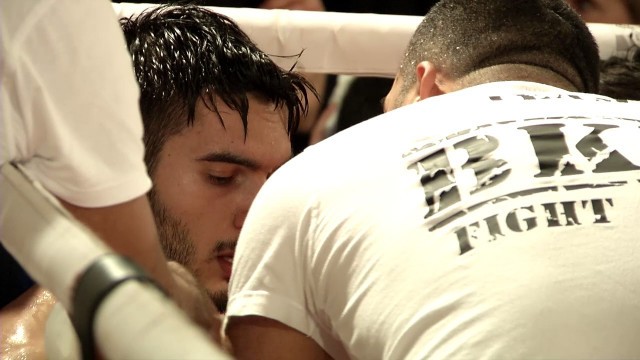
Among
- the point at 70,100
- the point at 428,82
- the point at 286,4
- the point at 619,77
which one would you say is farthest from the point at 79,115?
the point at 286,4

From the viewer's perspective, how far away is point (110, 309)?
18.7 inches

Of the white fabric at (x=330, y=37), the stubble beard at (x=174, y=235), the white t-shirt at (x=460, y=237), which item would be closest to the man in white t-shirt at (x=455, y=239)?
the white t-shirt at (x=460, y=237)

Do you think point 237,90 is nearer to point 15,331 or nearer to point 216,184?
point 216,184

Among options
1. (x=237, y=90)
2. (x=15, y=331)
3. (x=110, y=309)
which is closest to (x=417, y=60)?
(x=237, y=90)

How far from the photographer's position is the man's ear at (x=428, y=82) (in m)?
1.33

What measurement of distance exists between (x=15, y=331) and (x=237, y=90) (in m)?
0.49

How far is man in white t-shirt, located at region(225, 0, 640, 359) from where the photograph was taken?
872 millimetres

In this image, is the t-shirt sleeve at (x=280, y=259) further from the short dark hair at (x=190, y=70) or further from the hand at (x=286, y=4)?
the hand at (x=286, y=4)

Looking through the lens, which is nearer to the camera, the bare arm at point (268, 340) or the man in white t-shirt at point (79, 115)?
the man in white t-shirt at point (79, 115)

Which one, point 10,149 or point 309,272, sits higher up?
point 10,149

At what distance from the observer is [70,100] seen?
0.67 metres

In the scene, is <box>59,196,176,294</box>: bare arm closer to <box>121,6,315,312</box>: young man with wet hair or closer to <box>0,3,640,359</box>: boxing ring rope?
<box>0,3,640,359</box>: boxing ring rope

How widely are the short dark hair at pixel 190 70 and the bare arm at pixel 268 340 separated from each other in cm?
51

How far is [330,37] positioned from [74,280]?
1.29m
